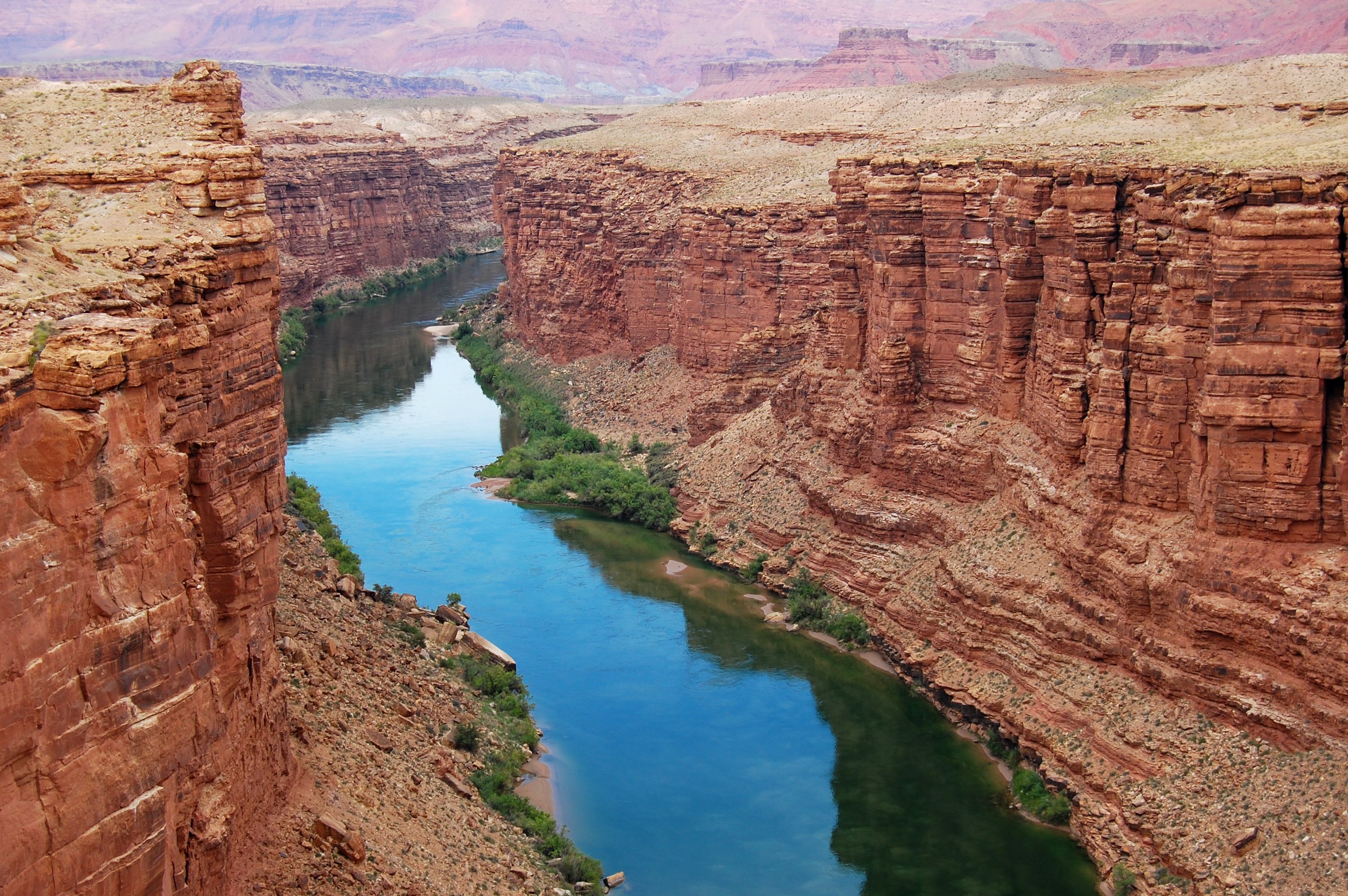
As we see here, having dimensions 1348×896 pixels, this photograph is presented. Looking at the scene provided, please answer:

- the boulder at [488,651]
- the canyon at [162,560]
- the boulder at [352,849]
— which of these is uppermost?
the canyon at [162,560]

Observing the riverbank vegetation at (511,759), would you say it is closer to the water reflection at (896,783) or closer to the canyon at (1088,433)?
the water reflection at (896,783)

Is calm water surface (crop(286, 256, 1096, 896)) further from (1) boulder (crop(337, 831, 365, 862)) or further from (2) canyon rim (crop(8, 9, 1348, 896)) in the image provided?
(1) boulder (crop(337, 831, 365, 862))

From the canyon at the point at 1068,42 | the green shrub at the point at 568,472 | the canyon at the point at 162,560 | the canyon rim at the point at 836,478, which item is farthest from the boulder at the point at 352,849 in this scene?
the canyon at the point at 1068,42

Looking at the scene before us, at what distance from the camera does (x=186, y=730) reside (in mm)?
15969

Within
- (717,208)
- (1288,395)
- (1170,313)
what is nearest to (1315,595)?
(1288,395)

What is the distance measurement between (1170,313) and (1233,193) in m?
3.35

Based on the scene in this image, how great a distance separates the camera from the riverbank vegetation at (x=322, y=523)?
39844 millimetres

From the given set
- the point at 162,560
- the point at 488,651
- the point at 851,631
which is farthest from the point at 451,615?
the point at 162,560

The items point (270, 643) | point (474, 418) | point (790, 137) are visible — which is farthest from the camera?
point (790, 137)

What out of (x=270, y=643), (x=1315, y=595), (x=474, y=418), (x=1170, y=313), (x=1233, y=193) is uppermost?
(x=1233, y=193)

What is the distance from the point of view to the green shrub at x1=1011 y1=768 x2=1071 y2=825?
3078 cm

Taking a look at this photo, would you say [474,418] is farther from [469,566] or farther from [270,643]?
[270,643]

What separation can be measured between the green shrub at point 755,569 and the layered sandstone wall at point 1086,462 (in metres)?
0.47

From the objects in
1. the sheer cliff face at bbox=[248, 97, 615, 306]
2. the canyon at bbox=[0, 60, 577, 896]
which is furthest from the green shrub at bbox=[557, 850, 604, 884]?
the sheer cliff face at bbox=[248, 97, 615, 306]
